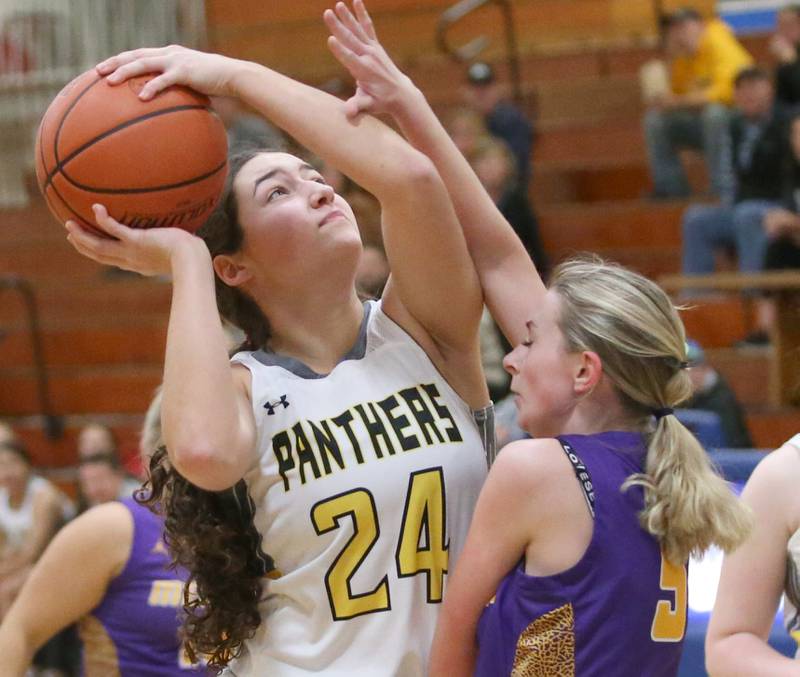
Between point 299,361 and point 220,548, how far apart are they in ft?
1.17

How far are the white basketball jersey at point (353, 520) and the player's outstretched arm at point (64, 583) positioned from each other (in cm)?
105

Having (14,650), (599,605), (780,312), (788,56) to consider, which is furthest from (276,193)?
(788,56)

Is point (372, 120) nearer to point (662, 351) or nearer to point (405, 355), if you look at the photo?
point (405, 355)

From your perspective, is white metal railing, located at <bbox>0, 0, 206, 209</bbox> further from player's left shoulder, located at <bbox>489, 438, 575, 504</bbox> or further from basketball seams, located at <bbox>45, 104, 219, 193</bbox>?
player's left shoulder, located at <bbox>489, 438, 575, 504</bbox>

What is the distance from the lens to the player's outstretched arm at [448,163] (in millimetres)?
2312

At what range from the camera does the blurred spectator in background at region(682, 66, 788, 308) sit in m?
7.51

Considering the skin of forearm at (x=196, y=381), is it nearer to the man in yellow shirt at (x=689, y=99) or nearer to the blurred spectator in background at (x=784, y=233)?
the blurred spectator in background at (x=784, y=233)

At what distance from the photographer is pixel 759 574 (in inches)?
91.4

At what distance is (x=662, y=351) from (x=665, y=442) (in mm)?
144

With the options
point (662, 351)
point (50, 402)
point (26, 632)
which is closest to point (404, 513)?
point (662, 351)

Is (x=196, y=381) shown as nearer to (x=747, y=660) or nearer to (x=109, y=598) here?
(x=747, y=660)

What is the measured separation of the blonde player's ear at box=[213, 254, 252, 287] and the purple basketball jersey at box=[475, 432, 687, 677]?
26.8 inches

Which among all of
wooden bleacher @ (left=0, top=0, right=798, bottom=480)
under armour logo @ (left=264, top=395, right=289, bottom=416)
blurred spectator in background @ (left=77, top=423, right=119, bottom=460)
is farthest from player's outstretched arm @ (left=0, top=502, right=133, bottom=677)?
wooden bleacher @ (left=0, top=0, right=798, bottom=480)

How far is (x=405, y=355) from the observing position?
239cm
